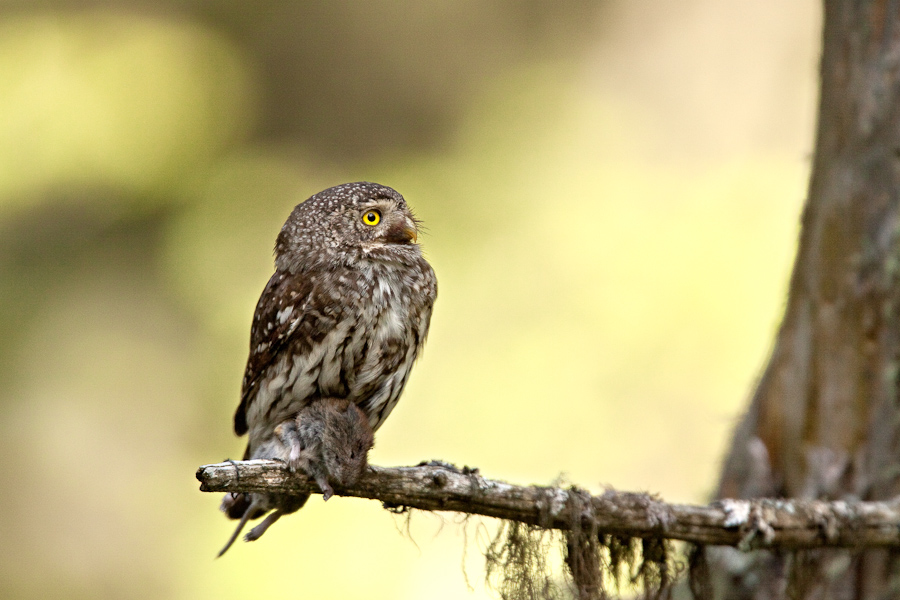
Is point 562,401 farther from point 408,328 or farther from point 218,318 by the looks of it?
point 408,328

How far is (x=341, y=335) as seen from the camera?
254 centimetres

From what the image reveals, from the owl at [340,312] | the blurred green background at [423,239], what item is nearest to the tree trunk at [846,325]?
the owl at [340,312]

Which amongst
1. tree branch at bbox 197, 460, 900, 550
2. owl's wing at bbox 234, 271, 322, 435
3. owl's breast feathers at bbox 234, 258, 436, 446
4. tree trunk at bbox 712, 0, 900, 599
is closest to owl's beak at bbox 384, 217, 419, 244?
owl's breast feathers at bbox 234, 258, 436, 446

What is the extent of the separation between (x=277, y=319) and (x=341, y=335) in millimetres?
262

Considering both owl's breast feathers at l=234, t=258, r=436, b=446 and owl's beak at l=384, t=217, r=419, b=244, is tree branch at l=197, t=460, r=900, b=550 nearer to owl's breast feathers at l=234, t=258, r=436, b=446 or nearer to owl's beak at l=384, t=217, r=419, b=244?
owl's breast feathers at l=234, t=258, r=436, b=446

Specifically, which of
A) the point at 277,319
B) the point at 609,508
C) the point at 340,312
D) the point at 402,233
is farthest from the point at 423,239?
the point at 609,508

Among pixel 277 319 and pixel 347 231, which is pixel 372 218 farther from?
pixel 277 319

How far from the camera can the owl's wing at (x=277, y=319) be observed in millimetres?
2584

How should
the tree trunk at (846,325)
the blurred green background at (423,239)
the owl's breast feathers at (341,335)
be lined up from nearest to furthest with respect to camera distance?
1. the owl's breast feathers at (341,335)
2. the tree trunk at (846,325)
3. the blurred green background at (423,239)

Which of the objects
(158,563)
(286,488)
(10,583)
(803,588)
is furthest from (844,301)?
(10,583)

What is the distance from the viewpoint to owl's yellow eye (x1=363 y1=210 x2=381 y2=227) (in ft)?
9.01

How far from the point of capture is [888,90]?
295cm

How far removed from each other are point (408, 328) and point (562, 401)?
13.5 ft

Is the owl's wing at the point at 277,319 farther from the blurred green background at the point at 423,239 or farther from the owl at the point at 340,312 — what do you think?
the blurred green background at the point at 423,239
